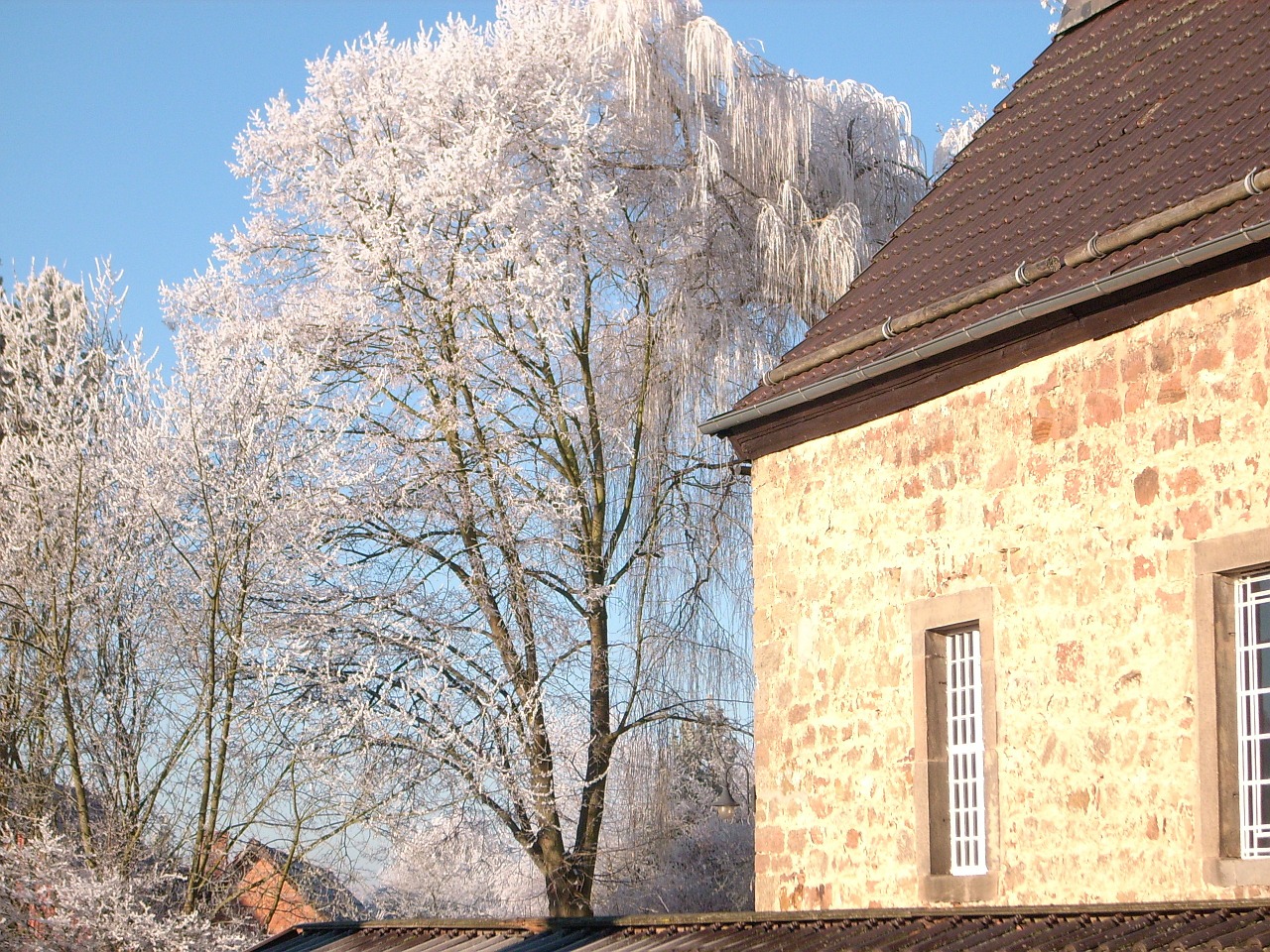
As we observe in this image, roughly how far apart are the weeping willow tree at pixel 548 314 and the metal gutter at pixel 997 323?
19.9ft

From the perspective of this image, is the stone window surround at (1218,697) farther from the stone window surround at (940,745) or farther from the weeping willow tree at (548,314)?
the weeping willow tree at (548,314)

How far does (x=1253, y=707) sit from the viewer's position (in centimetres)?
821

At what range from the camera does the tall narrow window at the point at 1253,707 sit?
26.6ft

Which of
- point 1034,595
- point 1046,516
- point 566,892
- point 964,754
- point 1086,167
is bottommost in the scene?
point 566,892

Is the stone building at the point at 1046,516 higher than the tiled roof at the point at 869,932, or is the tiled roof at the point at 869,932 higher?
the stone building at the point at 1046,516

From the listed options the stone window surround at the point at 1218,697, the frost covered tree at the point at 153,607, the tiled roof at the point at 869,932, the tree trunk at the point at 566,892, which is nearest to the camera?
the tiled roof at the point at 869,932

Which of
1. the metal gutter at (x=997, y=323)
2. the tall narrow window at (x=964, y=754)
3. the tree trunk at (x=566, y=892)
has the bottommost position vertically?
the tree trunk at (x=566, y=892)

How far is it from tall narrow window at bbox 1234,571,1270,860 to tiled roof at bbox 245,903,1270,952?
3.58 ft

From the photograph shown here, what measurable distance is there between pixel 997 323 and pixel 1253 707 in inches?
97.8

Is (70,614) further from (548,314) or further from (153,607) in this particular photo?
(548,314)

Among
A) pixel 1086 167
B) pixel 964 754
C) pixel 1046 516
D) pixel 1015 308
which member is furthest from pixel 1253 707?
pixel 1086 167

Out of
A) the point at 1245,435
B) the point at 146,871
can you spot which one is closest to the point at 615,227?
the point at 146,871

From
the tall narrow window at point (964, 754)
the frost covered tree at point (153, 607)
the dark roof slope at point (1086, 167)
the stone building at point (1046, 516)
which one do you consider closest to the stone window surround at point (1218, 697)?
the stone building at point (1046, 516)

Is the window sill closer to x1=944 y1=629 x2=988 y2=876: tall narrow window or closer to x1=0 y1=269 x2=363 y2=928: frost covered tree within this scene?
x1=944 y1=629 x2=988 y2=876: tall narrow window
